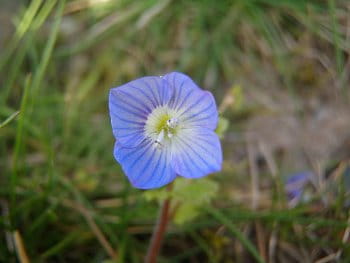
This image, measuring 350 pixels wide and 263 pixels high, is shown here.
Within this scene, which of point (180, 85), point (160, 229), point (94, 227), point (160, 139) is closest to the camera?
point (180, 85)

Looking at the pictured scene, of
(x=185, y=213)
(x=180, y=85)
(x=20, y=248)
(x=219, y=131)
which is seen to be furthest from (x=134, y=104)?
(x=20, y=248)

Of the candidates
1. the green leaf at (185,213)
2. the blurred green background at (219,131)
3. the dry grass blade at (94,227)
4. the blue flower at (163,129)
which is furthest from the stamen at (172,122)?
the dry grass blade at (94,227)

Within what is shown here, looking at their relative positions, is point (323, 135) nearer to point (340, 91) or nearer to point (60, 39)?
point (340, 91)

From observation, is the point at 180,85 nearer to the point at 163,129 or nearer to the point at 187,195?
the point at 163,129

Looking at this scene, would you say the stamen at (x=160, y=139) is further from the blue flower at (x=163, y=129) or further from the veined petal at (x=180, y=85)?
the veined petal at (x=180, y=85)

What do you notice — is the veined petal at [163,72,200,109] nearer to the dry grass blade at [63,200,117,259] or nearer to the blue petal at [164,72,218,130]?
the blue petal at [164,72,218,130]

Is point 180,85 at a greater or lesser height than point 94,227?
greater

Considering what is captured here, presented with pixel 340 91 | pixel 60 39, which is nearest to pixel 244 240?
pixel 340 91
